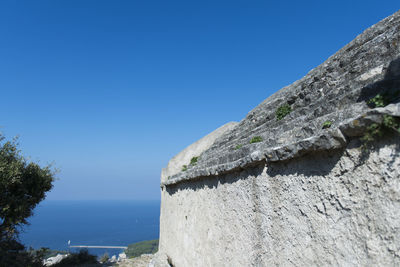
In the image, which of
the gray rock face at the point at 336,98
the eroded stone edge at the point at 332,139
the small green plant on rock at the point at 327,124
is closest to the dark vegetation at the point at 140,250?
the gray rock face at the point at 336,98

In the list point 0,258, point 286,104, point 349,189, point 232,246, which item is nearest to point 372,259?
point 349,189

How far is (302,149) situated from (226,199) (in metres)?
2.29

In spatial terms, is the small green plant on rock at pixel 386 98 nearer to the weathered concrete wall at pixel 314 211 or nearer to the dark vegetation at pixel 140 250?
the weathered concrete wall at pixel 314 211

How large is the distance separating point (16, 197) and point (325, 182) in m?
13.0

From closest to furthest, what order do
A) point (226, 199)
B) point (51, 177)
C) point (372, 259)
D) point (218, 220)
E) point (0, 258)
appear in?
point (372, 259) < point (226, 199) < point (218, 220) < point (0, 258) < point (51, 177)

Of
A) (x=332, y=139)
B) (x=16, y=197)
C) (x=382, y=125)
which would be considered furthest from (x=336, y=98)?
(x=16, y=197)

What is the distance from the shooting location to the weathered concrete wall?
2076 millimetres

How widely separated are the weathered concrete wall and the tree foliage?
392 inches

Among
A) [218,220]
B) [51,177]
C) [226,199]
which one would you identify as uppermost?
[51,177]

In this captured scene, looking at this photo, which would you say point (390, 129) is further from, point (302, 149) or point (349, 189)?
point (302, 149)

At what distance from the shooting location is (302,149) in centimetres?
278

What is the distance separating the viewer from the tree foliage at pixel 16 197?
1091 cm

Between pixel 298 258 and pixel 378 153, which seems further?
pixel 298 258

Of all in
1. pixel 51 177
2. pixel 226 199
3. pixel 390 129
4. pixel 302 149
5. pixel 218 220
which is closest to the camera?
pixel 390 129
